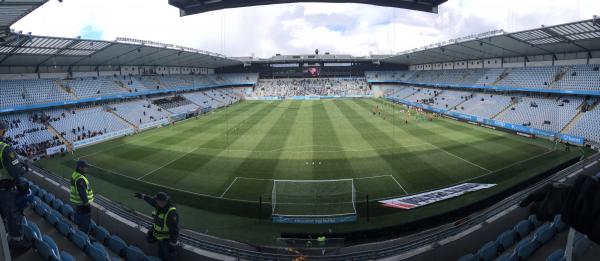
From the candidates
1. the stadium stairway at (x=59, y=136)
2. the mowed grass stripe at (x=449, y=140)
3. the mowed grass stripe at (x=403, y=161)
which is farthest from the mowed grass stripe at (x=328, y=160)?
the stadium stairway at (x=59, y=136)

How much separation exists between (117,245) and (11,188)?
256 centimetres

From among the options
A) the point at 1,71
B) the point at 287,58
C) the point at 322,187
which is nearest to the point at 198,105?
the point at 1,71

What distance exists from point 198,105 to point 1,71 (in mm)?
26818

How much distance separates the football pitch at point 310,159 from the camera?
57.0ft

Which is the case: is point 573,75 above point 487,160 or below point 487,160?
above

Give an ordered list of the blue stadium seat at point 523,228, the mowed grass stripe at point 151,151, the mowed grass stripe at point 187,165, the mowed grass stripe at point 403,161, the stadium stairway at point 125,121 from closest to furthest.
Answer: the blue stadium seat at point 523,228, the mowed grass stripe at point 403,161, the mowed grass stripe at point 187,165, the mowed grass stripe at point 151,151, the stadium stairway at point 125,121

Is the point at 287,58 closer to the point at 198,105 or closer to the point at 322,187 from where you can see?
the point at 198,105

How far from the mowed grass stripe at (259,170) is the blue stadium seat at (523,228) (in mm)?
11587

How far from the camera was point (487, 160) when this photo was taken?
70.5 ft

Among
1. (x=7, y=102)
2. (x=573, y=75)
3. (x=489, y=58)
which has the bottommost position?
(x=7, y=102)

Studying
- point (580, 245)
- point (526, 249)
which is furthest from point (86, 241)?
point (580, 245)

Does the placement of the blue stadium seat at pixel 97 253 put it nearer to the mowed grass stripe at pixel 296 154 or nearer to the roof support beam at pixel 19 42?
the mowed grass stripe at pixel 296 154

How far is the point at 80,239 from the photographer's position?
641 cm

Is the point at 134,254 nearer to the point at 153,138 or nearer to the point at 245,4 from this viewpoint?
the point at 245,4
